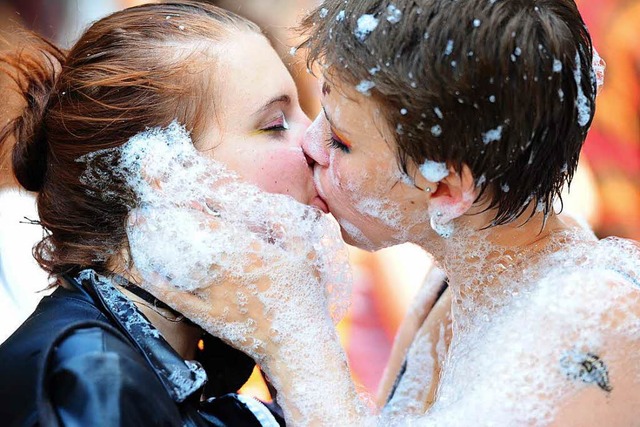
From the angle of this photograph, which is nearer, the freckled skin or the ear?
the ear

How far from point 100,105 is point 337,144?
1.77ft

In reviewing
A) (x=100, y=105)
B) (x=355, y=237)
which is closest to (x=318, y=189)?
(x=355, y=237)

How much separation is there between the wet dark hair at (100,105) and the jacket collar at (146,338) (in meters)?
0.10

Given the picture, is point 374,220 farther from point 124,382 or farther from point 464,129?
point 124,382

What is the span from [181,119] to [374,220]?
1.66ft

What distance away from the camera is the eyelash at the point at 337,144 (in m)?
1.63

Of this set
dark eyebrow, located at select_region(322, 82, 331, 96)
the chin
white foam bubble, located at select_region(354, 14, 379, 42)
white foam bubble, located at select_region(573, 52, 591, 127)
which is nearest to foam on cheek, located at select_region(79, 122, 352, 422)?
the chin

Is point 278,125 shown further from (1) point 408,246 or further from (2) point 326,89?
(1) point 408,246

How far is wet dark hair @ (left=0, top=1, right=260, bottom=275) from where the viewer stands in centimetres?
161

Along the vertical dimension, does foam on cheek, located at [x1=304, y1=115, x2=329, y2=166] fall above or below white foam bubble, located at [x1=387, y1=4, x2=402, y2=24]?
below

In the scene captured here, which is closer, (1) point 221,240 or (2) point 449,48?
(2) point 449,48

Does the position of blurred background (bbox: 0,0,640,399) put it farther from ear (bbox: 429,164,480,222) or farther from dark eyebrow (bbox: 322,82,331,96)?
ear (bbox: 429,164,480,222)

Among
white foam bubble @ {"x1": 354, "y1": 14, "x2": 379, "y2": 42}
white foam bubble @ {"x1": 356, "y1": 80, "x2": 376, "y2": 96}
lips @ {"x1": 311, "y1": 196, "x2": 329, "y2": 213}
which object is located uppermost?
white foam bubble @ {"x1": 354, "y1": 14, "x2": 379, "y2": 42}

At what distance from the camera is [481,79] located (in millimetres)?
1424
